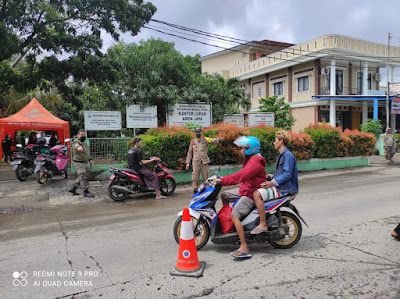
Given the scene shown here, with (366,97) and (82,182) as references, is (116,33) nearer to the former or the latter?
(82,182)

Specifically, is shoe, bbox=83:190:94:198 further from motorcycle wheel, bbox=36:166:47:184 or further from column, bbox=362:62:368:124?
column, bbox=362:62:368:124

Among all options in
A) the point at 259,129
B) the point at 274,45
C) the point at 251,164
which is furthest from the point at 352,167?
the point at 274,45

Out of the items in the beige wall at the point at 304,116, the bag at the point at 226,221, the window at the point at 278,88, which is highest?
the window at the point at 278,88

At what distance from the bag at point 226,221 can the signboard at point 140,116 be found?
8798mm

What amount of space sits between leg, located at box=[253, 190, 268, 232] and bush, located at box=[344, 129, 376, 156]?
12339mm

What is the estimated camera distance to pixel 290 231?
445 centimetres

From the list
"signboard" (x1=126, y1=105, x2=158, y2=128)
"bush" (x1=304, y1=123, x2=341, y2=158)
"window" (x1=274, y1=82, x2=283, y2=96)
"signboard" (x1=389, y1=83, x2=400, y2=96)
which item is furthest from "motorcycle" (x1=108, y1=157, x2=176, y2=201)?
"window" (x1=274, y1=82, x2=283, y2=96)

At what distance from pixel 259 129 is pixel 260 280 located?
9094mm

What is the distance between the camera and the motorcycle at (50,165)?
9.83 m

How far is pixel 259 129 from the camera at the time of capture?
12125 mm

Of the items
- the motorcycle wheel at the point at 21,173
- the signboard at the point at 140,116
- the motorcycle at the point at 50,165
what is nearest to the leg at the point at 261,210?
the motorcycle at the point at 50,165

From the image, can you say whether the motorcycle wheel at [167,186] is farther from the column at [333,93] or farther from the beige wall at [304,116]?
the beige wall at [304,116]

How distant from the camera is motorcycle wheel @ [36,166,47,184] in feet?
32.3

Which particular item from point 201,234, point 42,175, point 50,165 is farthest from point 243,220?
point 50,165
